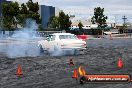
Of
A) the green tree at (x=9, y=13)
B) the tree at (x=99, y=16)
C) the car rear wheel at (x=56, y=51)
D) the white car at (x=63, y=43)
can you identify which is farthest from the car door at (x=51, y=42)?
the tree at (x=99, y=16)

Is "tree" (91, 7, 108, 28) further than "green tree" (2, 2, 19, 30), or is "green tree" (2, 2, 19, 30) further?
"tree" (91, 7, 108, 28)

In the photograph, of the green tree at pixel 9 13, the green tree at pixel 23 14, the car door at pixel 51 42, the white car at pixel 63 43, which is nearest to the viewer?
the white car at pixel 63 43

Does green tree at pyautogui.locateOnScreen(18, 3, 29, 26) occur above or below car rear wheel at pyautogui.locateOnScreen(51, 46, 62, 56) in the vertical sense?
above

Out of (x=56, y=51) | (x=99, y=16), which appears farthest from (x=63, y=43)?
(x=99, y=16)

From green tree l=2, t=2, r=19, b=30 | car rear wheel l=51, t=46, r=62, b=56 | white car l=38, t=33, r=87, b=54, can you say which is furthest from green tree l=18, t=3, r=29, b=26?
car rear wheel l=51, t=46, r=62, b=56

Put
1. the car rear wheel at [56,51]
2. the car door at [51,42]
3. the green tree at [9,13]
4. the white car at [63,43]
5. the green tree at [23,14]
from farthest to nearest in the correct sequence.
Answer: the green tree at [23,14]
the green tree at [9,13]
the car door at [51,42]
the car rear wheel at [56,51]
the white car at [63,43]

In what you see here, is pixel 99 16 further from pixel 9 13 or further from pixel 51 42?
pixel 51 42

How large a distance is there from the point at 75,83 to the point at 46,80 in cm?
131

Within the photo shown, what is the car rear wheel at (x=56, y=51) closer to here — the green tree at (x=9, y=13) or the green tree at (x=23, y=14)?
the green tree at (x=9, y=13)

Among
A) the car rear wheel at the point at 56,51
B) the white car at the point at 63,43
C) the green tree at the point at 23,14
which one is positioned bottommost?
the car rear wheel at the point at 56,51

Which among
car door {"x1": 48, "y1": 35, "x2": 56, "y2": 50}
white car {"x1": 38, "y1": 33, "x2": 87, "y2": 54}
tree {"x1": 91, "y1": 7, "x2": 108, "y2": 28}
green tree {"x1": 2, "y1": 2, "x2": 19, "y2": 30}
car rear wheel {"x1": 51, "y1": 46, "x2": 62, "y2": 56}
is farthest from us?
tree {"x1": 91, "y1": 7, "x2": 108, "y2": 28}

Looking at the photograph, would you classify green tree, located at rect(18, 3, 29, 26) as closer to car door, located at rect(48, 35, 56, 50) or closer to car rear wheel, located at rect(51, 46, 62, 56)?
car door, located at rect(48, 35, 56, 50)

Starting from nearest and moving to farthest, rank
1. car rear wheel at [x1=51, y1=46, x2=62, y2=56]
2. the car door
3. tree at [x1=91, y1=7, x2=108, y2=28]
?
car rear wheel at [x1=51, y1=46, x2=62, y2=56], the car door, tree at [x1=91, y1=7, x2=108, y2=28]

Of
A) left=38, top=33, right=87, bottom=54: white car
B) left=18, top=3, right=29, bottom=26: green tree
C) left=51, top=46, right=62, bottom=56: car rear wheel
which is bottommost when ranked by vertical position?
left=51, top=46, right=62, bottom=56: car rear wheel
